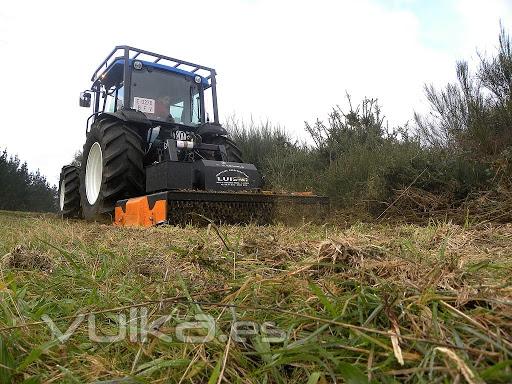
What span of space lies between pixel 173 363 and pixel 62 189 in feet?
26.4

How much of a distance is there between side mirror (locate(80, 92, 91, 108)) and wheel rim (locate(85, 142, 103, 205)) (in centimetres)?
170

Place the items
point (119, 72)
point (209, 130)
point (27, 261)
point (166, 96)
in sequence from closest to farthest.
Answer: point (27, 261)
point (209, 130)
point (166, 96)
point (119, 72)

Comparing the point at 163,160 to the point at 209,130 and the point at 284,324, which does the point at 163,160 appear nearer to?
the point at 209,130

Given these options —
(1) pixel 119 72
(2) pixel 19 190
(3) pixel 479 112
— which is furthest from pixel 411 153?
(2) pixel 19 190

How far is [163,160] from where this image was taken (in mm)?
5492

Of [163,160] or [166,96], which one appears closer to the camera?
[163,160]

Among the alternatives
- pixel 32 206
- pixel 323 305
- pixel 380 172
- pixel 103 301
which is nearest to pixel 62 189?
pixel 380 172

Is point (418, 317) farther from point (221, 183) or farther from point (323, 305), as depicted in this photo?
point (221, 183)

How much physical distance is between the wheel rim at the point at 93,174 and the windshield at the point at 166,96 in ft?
2.78

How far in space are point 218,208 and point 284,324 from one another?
377 centimetres

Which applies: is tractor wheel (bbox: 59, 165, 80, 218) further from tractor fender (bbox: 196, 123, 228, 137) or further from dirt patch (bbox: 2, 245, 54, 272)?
dirt patch (bbox: 2, 245, 54, 272)

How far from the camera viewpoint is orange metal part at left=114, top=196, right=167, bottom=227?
453cm

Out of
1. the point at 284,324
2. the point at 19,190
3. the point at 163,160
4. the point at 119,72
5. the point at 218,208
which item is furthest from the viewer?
the point at 19,190

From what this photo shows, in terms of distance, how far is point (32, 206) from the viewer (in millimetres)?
28781
